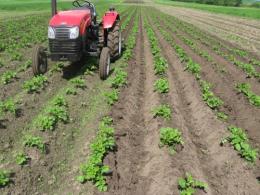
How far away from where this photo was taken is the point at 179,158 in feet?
20.0

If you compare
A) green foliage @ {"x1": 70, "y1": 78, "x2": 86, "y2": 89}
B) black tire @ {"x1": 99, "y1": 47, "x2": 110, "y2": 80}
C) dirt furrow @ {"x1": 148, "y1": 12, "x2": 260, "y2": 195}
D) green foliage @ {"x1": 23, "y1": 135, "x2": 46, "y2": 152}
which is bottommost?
dirt furrow @ {"x1": 148, "y1": 12, "x2": 260, "y2": 195}

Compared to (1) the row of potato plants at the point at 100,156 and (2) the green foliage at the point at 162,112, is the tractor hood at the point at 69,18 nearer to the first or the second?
(1) the row of potato plants at the point at 100,156

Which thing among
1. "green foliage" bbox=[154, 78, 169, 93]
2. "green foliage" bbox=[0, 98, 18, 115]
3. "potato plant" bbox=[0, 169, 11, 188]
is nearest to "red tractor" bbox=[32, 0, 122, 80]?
"green foliage" bbox=[154, 78, 169, 93]

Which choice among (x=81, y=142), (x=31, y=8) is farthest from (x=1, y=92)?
(x=31, y=8)

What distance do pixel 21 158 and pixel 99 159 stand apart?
4.34 feet

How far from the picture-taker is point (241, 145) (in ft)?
21.2

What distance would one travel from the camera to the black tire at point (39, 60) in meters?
9.88

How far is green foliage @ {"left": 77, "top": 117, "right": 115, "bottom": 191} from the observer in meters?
5.38

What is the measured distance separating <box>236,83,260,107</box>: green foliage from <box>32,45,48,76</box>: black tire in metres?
5.88

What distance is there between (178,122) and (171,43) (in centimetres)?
1018

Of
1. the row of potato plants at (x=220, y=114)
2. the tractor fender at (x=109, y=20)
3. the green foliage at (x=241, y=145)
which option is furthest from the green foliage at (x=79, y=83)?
the green foliage at (x=241, y=145)

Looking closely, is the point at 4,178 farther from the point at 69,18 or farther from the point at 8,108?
the point at 69,18

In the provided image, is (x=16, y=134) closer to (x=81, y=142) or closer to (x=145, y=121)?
(x=81, y=142)

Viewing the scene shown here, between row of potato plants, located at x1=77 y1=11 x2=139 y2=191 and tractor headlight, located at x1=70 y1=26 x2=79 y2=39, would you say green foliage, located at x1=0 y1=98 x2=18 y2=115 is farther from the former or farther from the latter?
tractor headlight, located at x1=70 y1=26 x2=79 y2=39
